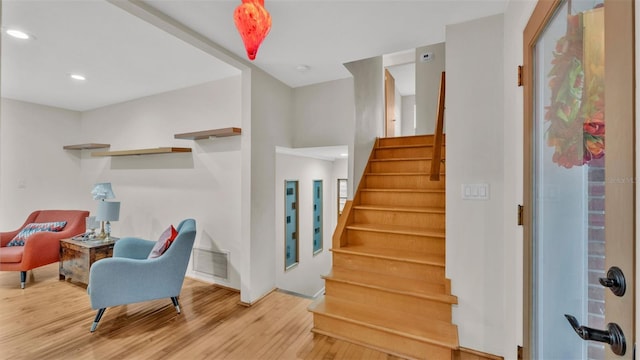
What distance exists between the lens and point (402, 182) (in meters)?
3.20

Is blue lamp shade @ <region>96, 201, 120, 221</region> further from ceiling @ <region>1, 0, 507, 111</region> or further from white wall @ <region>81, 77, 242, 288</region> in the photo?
ceiling @ <region>1, 0, 507, 111</region>

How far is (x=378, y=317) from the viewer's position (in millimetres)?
2135

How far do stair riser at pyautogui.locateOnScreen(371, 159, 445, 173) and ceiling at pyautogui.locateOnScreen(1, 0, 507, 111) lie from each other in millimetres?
1249

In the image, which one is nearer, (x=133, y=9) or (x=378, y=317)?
(x=133, y=9)

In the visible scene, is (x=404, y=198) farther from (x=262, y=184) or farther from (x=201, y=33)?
(x=201, y=33)

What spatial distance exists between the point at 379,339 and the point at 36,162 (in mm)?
5671

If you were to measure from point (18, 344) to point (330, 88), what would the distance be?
12.2ft

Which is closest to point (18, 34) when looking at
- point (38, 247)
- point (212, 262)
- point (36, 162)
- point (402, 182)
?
point (38, 247)

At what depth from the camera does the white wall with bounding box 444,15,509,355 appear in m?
1.92

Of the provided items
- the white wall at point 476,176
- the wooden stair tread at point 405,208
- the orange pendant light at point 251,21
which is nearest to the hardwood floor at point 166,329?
the white wall at point 476,176

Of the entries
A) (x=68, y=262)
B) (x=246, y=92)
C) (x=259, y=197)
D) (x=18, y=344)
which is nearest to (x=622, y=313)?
(x=259, y=197)

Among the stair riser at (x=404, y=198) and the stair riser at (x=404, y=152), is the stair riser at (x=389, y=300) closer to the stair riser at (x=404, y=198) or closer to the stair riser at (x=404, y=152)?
the stair riser at (x=404, y=198)

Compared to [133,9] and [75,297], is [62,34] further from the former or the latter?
[75,297]

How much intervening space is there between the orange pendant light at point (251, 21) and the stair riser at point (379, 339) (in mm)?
2067
